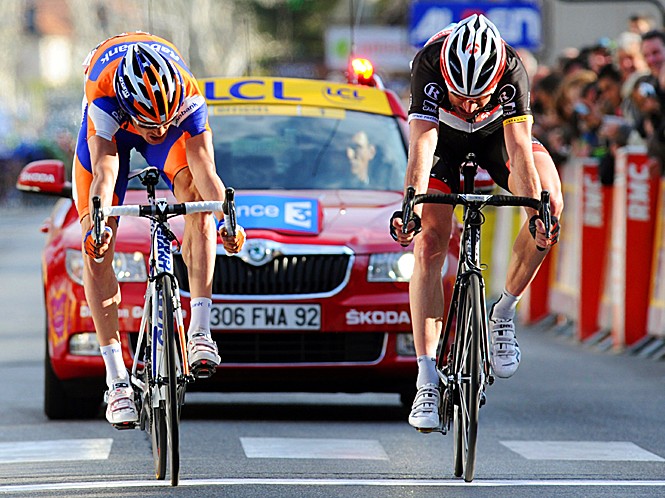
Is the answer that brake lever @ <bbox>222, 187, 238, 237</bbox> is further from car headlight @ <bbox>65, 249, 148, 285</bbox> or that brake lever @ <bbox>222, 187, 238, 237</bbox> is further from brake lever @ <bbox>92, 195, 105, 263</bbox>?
Result: car headlight @ <bbox>65, 249, 148, 285</bbox>

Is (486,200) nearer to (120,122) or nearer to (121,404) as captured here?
(120,122)

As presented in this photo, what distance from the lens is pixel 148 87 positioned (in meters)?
7.73

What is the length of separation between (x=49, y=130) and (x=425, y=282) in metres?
93.1

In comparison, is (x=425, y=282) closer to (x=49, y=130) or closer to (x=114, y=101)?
(x=114, y=101)

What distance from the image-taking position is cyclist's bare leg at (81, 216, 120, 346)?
326 inches

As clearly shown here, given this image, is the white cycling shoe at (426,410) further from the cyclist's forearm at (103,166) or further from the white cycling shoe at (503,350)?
the cyclist's forearm at (103,166)

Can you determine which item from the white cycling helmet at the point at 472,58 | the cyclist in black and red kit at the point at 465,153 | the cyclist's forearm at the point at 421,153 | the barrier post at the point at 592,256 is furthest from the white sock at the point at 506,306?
the barrier post at the point at 592,256

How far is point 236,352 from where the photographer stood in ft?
32.4

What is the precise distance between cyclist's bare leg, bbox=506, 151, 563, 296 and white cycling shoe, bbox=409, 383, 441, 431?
0.58m

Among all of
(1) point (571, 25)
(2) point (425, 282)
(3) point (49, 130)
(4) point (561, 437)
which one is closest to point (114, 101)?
(2) point (425, 282)

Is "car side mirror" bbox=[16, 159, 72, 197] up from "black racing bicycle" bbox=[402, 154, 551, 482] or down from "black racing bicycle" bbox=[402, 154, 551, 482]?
up

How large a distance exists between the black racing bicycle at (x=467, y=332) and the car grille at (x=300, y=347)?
162cm

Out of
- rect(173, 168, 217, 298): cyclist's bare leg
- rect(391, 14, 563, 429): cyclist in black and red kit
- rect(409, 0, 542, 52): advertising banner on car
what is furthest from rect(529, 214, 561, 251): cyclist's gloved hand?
rect(409, 0, 542, 52): advertising banner on car

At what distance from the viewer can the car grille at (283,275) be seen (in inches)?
390
